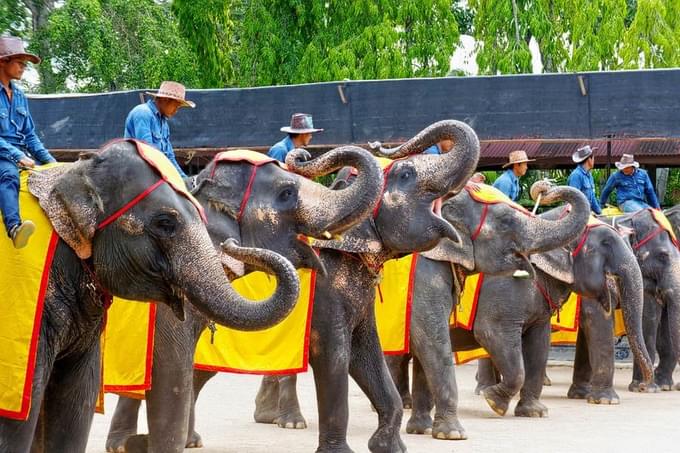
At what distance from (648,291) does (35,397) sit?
9.94 m

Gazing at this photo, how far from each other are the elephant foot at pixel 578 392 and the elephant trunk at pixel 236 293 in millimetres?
8449

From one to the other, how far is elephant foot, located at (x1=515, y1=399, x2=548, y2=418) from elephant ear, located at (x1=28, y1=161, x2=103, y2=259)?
6.46 meters

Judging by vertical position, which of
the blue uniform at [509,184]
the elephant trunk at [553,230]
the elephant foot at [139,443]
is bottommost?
the elephant foot at [139,443]

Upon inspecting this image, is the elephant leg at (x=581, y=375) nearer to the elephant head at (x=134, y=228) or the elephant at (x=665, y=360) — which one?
the elephant at (x=665, y=360)

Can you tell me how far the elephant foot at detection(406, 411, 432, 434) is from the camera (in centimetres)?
998

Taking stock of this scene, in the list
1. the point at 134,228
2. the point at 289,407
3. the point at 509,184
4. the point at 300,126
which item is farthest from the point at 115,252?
the point at 509,184

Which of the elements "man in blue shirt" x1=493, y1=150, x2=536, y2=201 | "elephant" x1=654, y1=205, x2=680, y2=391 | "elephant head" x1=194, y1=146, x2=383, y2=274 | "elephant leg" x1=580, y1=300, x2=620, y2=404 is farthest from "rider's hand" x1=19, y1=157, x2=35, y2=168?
"elephant" x1=654, y1=205, x2=680, y2=391

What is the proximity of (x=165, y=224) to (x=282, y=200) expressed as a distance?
1.97 metres

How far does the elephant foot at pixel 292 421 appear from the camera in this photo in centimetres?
1001

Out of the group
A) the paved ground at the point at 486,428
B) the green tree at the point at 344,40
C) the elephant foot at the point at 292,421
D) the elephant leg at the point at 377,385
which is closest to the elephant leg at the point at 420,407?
the paved ground at the point at 486,428

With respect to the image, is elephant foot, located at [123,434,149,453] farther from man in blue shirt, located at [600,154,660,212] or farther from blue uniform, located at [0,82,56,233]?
man in blue shirt, located at [600,154,660,212]

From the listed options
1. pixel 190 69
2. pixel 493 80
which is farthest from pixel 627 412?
pixel 190 69

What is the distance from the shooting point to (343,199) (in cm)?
696

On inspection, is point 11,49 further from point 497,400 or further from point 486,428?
point 497,400
